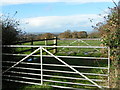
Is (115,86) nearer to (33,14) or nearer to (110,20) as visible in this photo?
(110,20)

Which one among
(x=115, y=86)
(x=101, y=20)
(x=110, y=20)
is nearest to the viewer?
(x=115, y=86)

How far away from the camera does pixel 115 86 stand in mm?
4879

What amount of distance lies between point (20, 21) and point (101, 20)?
3.70m

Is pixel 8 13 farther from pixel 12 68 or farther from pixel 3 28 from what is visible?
pixel 12 68

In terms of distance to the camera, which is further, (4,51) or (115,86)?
(4,51)

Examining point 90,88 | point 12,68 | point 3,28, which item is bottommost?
point 90,88

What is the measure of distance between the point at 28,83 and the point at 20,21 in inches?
119

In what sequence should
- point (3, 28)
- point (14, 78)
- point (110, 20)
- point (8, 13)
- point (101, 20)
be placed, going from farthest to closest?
point (8, 13) → point (3, 28) → point (14, 78) → point (101, 20) → point (110, 20)

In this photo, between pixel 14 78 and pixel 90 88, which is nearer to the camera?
pixel 90 88

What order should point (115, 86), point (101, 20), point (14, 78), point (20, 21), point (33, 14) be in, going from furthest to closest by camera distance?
point (33, 14)
point (20, 21)
point (14, 78)
point (101, 20)
point (115, 86)

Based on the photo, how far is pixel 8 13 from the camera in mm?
7629

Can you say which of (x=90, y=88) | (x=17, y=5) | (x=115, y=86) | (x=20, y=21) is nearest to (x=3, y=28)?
(x=20, y=21)

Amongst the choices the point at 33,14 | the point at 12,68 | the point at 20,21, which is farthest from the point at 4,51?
the point at 33,14

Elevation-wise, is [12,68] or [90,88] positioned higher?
[12,68]
